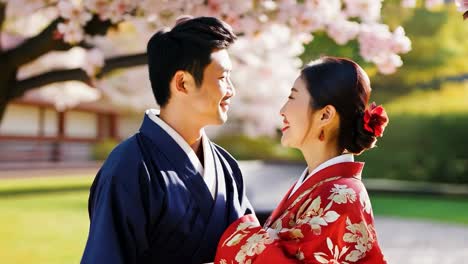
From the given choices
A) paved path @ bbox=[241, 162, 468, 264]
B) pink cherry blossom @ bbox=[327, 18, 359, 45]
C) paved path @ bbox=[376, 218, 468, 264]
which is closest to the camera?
pink cherry blossom @ bbox=[327, 18, 359, 45]

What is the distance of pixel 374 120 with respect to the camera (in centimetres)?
266

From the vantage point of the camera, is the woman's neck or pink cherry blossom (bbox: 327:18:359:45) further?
pink cherry blossom (bbox: 327:18:359:45)

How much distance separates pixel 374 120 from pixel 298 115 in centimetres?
27

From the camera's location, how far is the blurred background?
20.5 feet

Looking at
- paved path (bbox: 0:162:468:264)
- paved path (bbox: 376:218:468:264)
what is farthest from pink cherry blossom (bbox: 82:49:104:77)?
paved path (bbox: 376:218:468:264)

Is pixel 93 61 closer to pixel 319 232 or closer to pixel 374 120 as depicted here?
pixel 374 120

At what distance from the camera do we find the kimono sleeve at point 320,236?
2.41 m

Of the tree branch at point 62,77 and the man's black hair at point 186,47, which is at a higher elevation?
the man's black hair at point 186,47

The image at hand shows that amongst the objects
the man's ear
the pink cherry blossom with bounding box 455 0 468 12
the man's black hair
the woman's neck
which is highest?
the pink cherry blossom with bounding box 455 0 468 12

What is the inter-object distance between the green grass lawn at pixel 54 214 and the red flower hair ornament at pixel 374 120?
6.13 metres

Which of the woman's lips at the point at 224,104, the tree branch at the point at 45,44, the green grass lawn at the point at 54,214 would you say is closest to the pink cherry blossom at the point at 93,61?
the tree branch at the point at 45,44

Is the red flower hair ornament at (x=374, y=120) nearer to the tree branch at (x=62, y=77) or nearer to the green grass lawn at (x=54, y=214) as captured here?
the tree branch at (x=62, y=77)

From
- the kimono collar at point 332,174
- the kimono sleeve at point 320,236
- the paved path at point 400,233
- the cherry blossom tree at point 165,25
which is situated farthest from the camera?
the paved path at point 400,233

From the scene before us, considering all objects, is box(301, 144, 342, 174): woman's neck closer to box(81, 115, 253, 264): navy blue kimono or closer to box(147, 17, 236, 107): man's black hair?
box(81, 115, 253, 264): navy blue kimono
